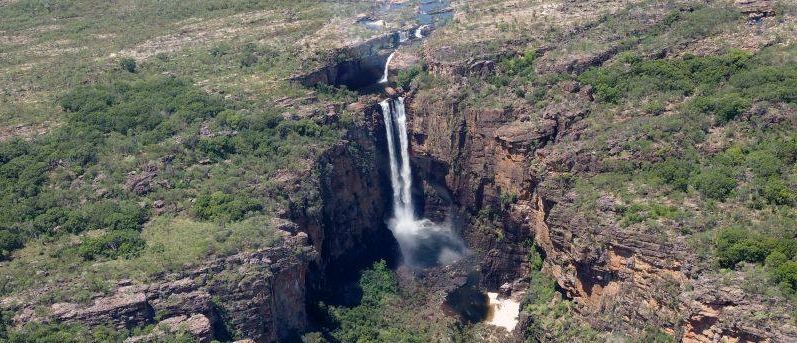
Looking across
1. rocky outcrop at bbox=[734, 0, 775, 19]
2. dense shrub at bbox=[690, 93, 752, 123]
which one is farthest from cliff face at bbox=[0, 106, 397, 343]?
rocky outcrop at bbox=[734, 0, 775, 19]

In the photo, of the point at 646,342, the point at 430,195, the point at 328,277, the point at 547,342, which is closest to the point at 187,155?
the point at 328,277

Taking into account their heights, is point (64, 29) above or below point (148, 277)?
above

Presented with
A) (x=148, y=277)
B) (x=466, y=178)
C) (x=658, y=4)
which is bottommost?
(x=466, y=178)

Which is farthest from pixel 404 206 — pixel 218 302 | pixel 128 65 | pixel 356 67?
pixel 218 302

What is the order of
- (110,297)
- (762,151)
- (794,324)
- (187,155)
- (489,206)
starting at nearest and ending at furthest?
1. (794,324)
2. (110,297)
3. (762,151)
4. (187,155)
5. (489,206)

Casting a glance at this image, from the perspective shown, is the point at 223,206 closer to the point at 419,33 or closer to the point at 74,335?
the point at 74,335

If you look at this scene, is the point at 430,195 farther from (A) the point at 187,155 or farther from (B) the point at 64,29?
(B) the point at 64,29
